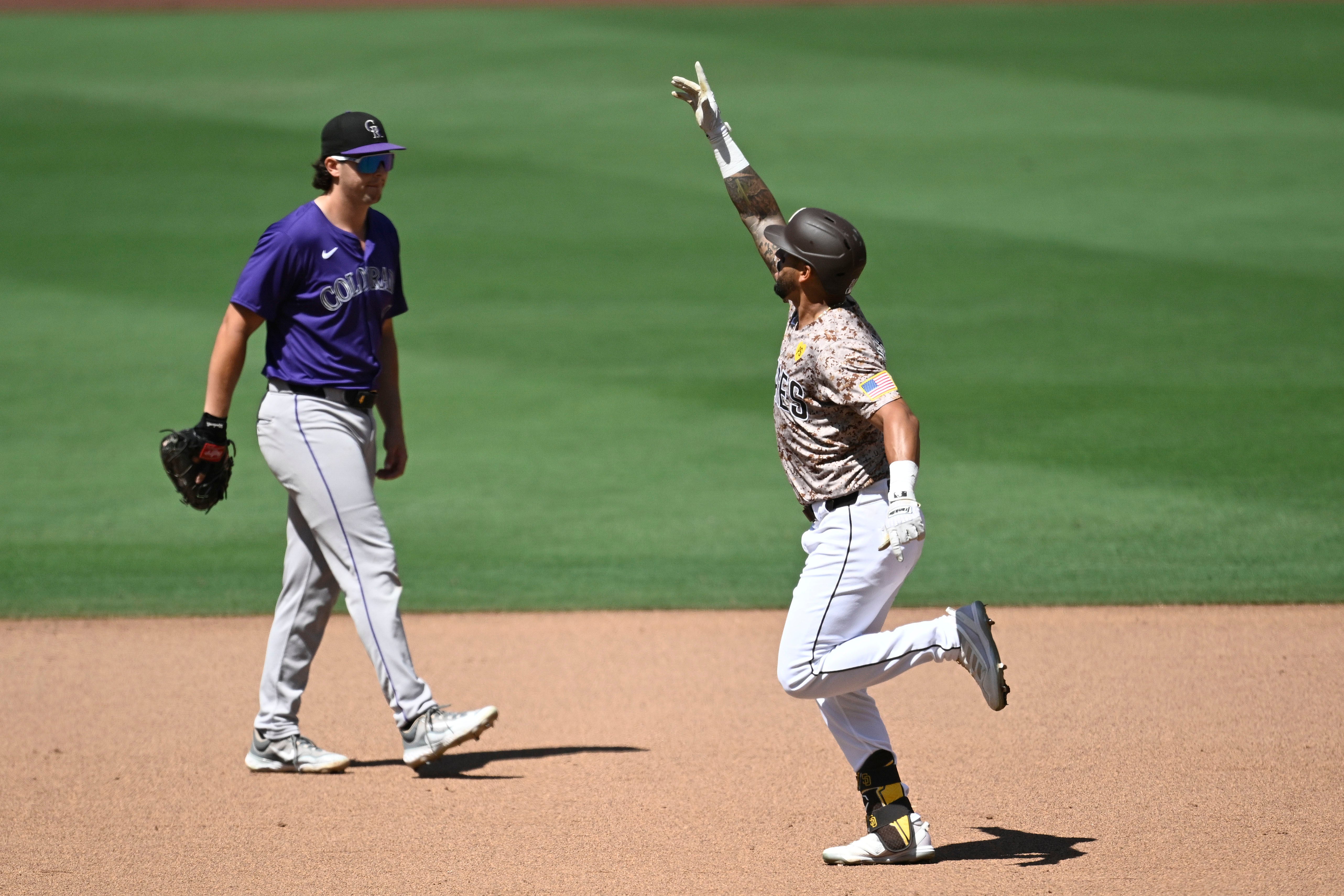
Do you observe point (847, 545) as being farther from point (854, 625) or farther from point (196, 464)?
point (196, 464)

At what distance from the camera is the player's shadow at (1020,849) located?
4.27 m

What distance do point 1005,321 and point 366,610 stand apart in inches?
339

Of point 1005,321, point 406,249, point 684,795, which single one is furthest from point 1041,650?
point 406,249

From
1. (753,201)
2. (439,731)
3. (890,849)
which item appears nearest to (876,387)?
(753,201)

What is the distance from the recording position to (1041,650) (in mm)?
6523

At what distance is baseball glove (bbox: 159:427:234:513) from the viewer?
522 cm

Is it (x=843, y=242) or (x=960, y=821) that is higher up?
(x=843, y=242)

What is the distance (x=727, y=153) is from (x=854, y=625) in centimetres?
175

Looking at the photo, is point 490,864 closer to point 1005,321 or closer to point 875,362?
point 875,362

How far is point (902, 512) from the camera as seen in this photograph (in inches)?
153

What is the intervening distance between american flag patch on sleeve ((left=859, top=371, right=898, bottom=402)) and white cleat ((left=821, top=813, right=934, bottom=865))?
4.01ft

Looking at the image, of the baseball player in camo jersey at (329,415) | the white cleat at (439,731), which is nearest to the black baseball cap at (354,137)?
the baseball player in camo jersey at (329,415)

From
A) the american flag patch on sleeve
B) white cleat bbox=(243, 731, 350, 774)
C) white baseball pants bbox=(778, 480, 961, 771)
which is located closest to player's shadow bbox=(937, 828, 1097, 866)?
white baseball pants bbox=(778, 480, 961, 771)

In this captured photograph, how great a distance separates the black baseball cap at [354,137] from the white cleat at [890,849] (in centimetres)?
275
